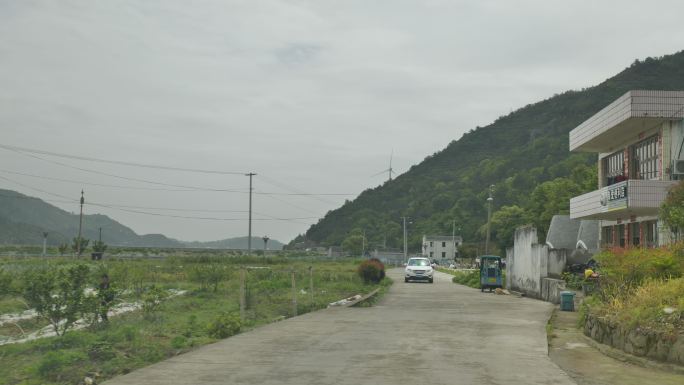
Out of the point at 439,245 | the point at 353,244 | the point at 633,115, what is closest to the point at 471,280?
the point at 633,115

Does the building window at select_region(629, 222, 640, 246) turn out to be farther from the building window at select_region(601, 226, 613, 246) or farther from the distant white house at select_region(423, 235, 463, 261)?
the distant white house at select_region(423, 235, 463, 261)

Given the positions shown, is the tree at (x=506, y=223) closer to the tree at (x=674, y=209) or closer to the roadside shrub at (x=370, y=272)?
the roadside shrub at (x=370, y=272)

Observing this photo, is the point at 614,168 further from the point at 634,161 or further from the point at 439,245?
the point at 439,245

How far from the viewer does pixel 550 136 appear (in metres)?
158

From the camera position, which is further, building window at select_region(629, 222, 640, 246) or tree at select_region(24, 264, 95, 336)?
building window at select_region(629, 222, 640, 246)

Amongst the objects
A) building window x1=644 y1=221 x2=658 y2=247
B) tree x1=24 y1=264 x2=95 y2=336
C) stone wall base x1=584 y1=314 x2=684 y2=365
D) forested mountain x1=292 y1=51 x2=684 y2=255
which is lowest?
stone wall base x1=584 y1=314 x2=684 y2=365

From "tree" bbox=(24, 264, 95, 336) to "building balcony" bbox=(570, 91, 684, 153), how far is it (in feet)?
76.1

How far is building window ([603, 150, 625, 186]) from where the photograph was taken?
3500 cm

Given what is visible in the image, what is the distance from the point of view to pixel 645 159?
31.9 meters

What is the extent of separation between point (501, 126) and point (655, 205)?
17230 cm

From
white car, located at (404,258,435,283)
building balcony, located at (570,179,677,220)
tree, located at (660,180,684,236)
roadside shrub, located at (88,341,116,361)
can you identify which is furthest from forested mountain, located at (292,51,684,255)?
roadside shrub, located at (88,341,116,361)

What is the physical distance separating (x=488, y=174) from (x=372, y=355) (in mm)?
152410

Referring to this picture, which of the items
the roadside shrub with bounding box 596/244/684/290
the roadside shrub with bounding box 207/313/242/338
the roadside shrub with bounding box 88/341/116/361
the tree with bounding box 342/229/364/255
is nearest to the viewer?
the roadside shrub with bounding box 88/341/116/361

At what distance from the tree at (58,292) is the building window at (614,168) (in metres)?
27.6
